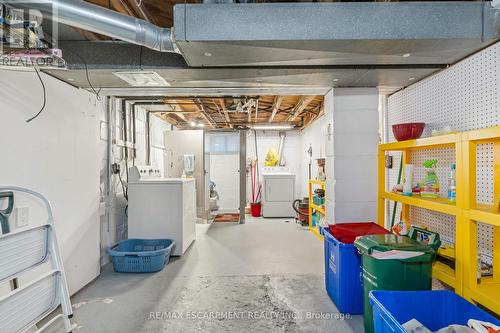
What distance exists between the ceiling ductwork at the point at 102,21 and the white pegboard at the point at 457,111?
2.15m

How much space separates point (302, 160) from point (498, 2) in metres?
5.86

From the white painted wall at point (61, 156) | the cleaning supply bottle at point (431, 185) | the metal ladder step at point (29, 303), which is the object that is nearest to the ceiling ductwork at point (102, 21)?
the white painted wall at point (61, 156)

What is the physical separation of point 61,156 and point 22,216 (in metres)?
0.64

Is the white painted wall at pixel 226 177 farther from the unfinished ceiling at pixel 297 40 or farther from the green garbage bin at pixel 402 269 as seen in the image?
the green garbage bin at pixel 402 269

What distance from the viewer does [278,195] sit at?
634cm

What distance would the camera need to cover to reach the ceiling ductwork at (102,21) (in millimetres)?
1494

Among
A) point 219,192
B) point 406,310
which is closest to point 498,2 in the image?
point 406,310

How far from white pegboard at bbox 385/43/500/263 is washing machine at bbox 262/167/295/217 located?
344cm

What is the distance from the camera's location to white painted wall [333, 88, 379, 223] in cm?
Result: 289

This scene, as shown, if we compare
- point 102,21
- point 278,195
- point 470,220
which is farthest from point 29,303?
point 278,195

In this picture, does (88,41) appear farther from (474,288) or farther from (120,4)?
(474,288)

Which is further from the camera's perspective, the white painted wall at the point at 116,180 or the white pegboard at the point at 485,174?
the white painted wall at the point at 116,180

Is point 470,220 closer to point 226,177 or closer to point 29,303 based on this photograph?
point 29,303

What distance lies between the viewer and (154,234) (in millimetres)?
3588
